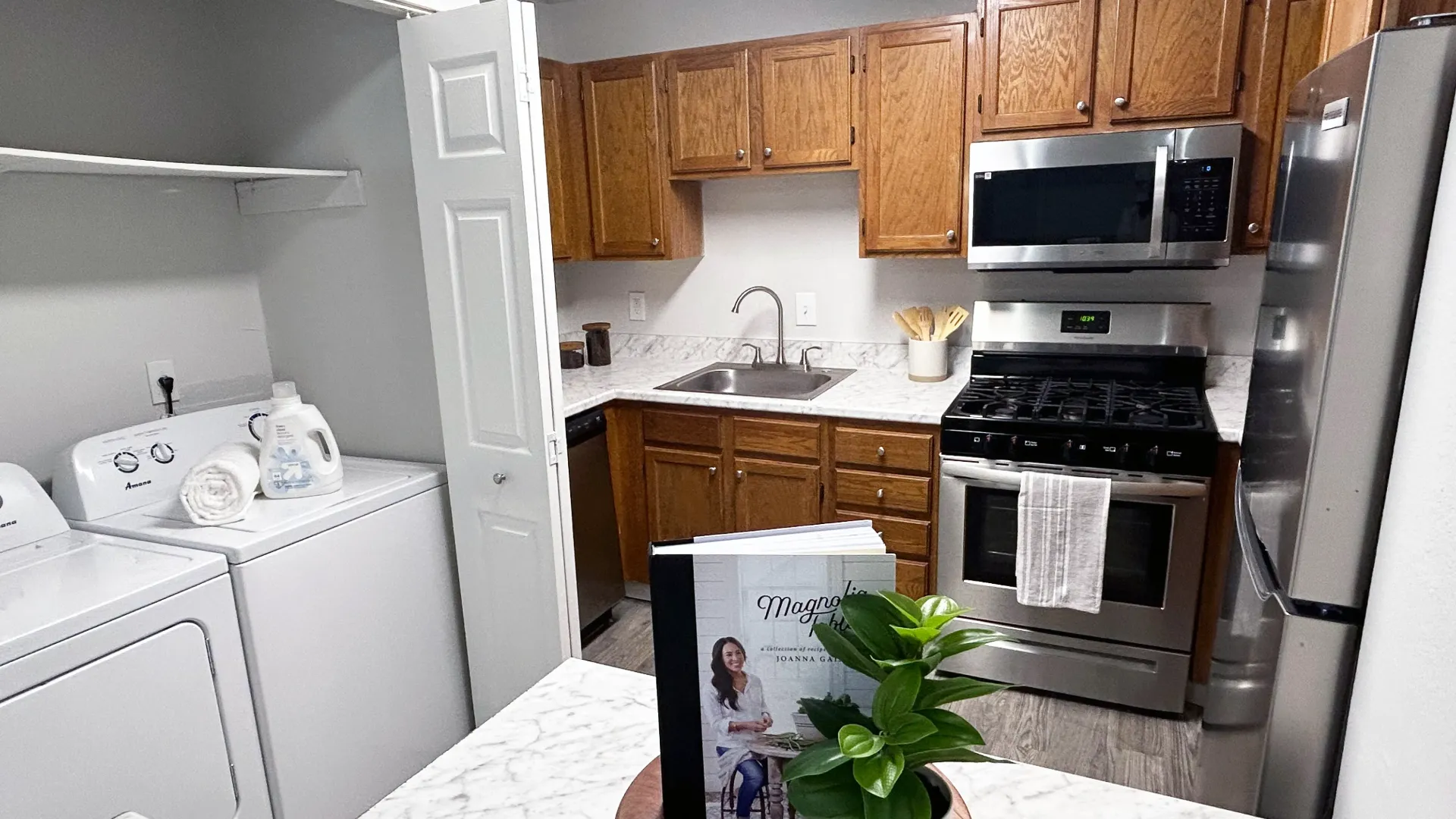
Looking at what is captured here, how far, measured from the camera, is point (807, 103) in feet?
9.30

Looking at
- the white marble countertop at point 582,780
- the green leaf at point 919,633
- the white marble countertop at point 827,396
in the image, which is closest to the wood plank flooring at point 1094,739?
the white marble countertop at point 827,396

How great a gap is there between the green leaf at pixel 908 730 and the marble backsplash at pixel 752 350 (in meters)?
2.60

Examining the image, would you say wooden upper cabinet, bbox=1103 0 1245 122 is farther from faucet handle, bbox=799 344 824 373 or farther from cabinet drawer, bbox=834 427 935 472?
faucet handle, bbox=799 344 824 373

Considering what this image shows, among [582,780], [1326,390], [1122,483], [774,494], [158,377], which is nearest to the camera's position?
[582,780]

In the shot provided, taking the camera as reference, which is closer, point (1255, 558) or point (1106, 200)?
point (1255, 558)

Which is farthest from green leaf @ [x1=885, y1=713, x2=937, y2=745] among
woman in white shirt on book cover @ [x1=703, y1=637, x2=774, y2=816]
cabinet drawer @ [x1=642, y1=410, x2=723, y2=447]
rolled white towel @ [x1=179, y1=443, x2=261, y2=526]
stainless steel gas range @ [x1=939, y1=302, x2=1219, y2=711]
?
cabinet drawer @ [x1=642, y1=410, x2=723, y2=447]

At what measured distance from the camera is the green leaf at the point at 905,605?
634 mm

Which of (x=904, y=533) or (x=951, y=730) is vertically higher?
(x=951, y=730)

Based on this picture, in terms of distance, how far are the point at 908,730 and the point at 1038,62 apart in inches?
94.8

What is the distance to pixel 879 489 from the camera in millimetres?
2678

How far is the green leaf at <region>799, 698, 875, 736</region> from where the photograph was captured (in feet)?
2.15

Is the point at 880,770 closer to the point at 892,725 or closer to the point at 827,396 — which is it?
the point at 892,725

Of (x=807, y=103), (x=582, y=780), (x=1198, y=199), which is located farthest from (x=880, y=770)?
(x=807, y=103)

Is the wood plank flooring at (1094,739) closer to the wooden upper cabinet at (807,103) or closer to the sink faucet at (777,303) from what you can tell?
the sink faucet at (777,303)
